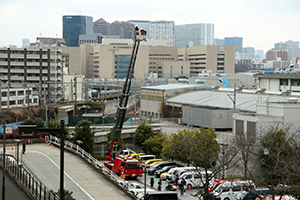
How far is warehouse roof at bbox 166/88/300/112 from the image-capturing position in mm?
50250

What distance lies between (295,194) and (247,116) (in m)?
14.7

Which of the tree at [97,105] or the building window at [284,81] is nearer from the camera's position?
the building window at [284,81]

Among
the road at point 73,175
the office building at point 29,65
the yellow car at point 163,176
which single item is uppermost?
the office building at point 29,65

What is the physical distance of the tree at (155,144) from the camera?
43.1m

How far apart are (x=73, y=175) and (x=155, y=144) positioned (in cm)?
1730

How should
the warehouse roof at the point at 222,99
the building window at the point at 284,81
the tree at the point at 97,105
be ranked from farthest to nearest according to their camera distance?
the tree at the point at 97,105 < the building window at the point at 284,81 < the warehouse roof at the point at 222,99

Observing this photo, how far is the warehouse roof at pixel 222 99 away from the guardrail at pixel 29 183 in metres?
30.5

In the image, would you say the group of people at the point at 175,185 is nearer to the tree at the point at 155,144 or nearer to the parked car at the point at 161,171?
the parked car at the point at 161,171

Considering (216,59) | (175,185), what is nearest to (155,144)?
(175,185)

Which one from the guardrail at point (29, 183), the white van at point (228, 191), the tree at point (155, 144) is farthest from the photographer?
the tree at point (155, 144)

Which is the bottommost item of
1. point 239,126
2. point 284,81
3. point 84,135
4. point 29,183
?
point 84,135

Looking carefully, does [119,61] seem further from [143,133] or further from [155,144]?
[155,144]

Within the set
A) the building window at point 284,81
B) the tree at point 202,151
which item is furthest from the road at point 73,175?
the building window at point 284,81

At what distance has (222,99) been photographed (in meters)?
56.1
